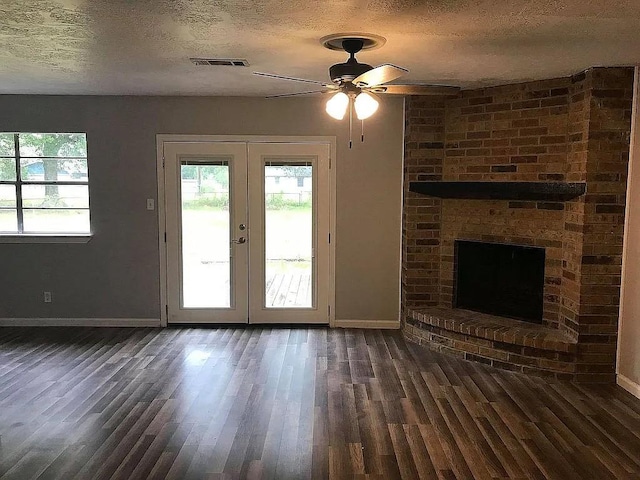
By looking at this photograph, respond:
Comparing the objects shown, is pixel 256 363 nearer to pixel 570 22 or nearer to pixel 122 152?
pixel 122 152

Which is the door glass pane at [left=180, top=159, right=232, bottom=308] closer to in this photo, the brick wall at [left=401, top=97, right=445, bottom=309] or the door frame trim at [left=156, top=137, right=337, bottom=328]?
the door frame trim at [left=156, top=137, right=337, bottom=328]

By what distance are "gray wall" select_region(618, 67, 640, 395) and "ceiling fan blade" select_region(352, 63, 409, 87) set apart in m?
2.13

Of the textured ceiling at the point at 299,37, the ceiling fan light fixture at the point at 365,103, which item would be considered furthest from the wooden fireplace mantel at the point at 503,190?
the ceiling fan light fixture at the point at 365,103

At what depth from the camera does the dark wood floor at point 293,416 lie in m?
2.83

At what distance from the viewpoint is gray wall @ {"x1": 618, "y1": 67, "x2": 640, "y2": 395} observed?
3.80 metres

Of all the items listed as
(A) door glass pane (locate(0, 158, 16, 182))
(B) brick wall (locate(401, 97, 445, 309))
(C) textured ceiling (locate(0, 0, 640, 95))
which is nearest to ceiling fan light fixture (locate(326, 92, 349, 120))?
(C) textured ceiling (locate(0, 0, 640, 95))

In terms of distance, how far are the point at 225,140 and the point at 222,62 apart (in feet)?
5.39

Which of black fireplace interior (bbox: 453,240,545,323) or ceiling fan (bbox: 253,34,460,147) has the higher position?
ceiling fan (bbox: 253,34,460,147)

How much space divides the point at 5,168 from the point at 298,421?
162 inches

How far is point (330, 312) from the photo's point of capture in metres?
5.50

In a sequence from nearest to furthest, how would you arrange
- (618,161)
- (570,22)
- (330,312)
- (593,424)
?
(570,22), (593,424), (618,161), (330,312)

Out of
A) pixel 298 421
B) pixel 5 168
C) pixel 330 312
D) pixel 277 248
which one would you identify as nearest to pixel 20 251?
pixel 5 168

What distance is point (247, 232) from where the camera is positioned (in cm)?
541

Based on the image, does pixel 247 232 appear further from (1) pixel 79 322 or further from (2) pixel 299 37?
(2) pixel 299 37
